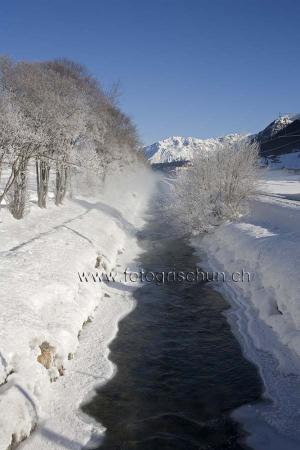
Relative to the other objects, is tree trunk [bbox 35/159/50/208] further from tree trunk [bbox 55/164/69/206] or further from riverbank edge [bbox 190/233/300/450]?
riverbank edge [bbox 190/233/300/450]

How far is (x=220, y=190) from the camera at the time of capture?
32312mm

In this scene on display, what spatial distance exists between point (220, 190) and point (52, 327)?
21908 mm

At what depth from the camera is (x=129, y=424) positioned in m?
9.59

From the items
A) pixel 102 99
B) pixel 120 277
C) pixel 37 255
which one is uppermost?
pixel 102 99

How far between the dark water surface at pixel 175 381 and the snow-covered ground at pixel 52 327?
57 cm

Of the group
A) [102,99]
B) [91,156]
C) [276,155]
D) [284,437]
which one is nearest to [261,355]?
[284,437]

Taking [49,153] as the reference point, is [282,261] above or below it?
below

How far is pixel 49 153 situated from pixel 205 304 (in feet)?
56.5

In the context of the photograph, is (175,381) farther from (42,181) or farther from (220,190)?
(220,190)

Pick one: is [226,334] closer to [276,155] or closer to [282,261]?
[282,261]

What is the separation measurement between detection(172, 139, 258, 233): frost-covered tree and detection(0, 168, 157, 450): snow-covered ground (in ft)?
27.3

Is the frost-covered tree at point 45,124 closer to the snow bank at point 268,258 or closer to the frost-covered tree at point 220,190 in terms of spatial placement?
the frost-covered tree at point 220,190

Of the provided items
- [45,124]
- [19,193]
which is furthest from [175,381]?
[45,124]

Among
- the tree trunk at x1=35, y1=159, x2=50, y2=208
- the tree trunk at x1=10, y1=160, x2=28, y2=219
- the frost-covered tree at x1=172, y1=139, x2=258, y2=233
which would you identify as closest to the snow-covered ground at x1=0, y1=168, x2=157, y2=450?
the tree trunk at x1=10, y1=160, x2=28, y2=219
